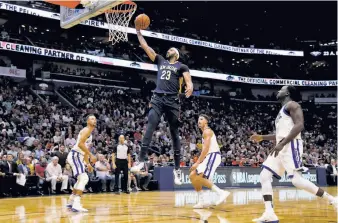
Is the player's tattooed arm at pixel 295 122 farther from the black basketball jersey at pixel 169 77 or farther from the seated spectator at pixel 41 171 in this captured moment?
the seated spectator at pixel 41 171

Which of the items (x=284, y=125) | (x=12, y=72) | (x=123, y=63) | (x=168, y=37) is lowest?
(x=284, y=125)

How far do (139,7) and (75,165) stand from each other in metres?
24.8

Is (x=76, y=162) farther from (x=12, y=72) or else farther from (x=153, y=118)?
(x=12, y=72)

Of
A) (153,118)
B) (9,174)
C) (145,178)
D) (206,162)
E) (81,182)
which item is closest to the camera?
(153,118)

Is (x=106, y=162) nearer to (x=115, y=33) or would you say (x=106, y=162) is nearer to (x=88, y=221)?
(x=115, y=33)

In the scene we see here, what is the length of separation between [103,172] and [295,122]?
967 centimetres

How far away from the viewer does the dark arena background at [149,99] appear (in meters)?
9.23

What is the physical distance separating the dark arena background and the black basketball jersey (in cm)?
187

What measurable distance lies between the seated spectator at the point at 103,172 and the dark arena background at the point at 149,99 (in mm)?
47

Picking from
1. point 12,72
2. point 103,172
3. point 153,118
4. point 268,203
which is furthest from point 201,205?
point 12,72

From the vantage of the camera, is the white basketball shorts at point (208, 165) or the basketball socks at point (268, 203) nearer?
the basketball socks at point (268, 203)

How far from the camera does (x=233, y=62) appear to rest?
37.6 metres

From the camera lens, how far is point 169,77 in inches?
248

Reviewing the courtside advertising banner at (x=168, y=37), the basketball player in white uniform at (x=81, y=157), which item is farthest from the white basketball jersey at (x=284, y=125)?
the courtside advertising banner at (x=168, y=37)
